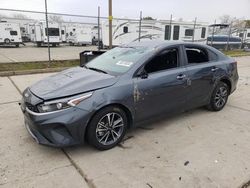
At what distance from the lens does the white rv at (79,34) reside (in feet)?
97.8

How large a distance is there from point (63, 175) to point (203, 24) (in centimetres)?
2193

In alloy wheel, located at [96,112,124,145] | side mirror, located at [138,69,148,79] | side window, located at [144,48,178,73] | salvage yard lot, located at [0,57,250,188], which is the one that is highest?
side window, located at [144,48,178,73]

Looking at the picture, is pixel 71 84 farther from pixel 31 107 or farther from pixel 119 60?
pixel 119 60

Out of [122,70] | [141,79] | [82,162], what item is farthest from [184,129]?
[82,162]

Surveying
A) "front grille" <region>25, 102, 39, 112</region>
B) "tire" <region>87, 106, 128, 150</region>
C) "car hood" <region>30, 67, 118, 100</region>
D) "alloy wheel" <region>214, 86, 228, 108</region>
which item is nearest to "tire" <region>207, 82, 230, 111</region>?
"alloy wheel" <region>214, 86, 228, 108</region>

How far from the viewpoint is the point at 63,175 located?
104 inches

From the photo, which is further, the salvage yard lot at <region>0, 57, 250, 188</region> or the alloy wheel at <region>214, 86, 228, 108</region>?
the alloy wheel at <region>214, 86, 228, 108</region>

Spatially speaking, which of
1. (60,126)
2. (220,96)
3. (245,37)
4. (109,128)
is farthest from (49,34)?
(60,126)

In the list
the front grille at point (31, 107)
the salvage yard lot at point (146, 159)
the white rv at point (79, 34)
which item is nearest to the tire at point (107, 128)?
the salvage yard lot at point (146, 159)

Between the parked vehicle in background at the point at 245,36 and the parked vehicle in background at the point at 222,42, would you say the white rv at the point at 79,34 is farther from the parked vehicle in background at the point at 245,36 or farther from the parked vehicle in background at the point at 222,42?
the parked vehicle in background at the point at 245,36

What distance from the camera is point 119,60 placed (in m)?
3.80

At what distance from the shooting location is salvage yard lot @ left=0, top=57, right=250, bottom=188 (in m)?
2.57

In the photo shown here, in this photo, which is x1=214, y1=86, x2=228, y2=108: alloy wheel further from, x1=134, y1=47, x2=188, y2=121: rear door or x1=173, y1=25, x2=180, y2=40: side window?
x1=173, y1=25, x2=180, y2=40: side window

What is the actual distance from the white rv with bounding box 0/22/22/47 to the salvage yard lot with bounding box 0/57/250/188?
24.6 metres
